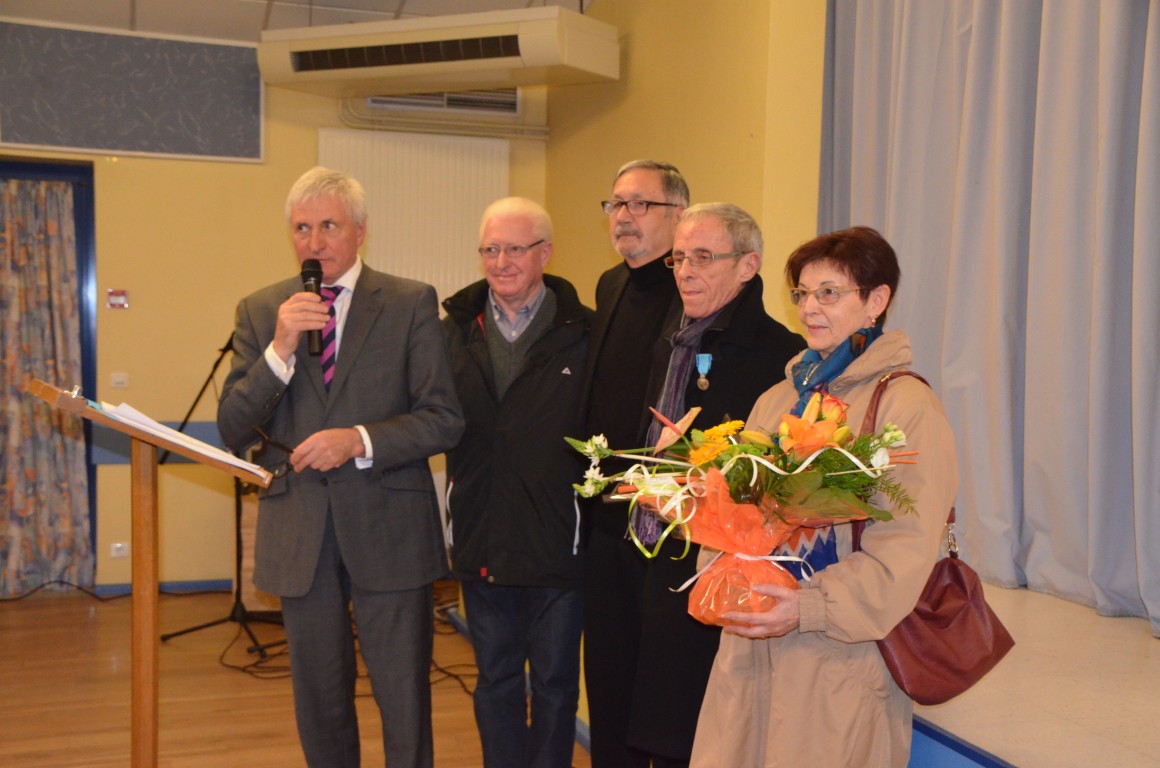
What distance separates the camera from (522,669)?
2672 millimetres

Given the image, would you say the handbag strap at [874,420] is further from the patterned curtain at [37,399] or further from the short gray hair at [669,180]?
the patterned curtain at [37,399]

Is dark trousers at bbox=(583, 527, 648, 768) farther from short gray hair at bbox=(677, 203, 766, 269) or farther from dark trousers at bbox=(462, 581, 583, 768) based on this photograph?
short gray hair at bbox=(677, 203, 766, 269)

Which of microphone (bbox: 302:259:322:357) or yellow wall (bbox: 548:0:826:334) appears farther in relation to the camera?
yellow wall (bbox: 548:0:826:334)

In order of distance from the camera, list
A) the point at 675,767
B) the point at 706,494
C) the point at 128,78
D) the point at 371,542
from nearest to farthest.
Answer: the point at 706,494 < the point at 675,767 < the point at 371,542 < the point at 128,78

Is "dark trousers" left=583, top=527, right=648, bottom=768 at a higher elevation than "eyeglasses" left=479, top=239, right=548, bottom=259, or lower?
lower

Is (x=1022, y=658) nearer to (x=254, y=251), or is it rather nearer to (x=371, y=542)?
(x=371, y=542)

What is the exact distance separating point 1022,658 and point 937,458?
0.95 meters

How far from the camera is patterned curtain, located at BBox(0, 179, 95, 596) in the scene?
600 centimetres

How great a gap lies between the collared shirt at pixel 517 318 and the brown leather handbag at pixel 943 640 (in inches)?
49.0

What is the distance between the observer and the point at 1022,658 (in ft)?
7.30

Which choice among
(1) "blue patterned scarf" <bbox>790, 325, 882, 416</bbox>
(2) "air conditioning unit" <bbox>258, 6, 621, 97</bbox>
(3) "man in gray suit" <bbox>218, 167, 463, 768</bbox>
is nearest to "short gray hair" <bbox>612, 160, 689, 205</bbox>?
(3) "man in gray suit" <bbox>218, 167, 463, 768</bbox>

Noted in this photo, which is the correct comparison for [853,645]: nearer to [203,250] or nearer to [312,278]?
[312,278]

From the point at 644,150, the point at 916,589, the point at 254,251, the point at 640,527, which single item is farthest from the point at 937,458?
the point at 254,251

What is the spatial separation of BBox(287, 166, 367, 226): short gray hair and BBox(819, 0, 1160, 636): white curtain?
165 centimetres
